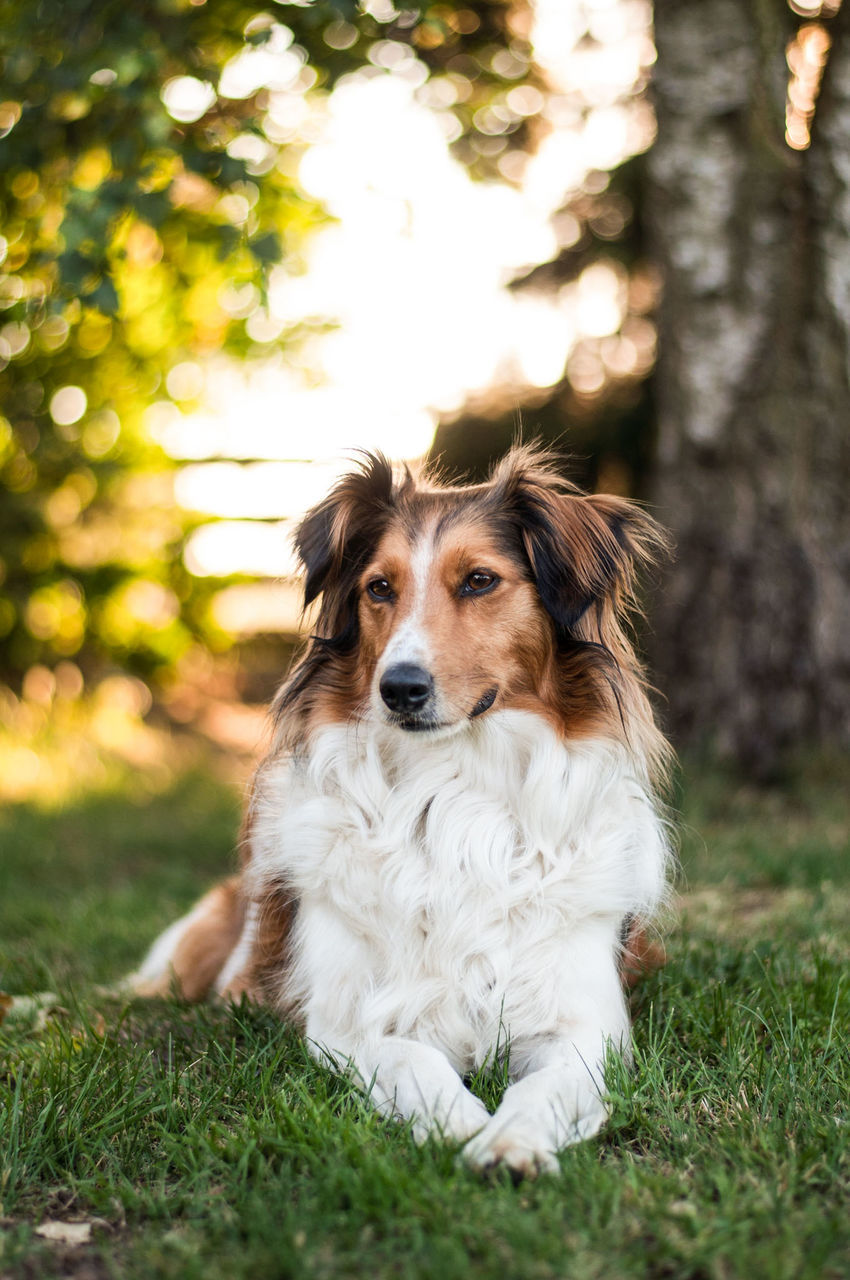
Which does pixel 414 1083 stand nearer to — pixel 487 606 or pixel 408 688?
pixel 408 688

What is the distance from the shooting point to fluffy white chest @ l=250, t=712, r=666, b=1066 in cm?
272

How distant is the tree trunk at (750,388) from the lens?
5.49 meters

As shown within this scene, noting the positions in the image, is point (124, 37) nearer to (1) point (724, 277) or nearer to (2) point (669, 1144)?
(1) point (724, 277)

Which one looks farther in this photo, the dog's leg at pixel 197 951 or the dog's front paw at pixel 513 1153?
the dog's leg at pixel 197 951

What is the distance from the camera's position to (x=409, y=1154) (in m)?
2.21

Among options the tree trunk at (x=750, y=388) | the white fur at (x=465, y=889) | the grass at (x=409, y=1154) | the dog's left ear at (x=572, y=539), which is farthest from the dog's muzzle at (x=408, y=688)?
the tree trunk at (x=750, y=388)

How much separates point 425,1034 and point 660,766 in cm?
97

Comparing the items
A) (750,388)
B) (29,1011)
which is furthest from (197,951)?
(750,388)

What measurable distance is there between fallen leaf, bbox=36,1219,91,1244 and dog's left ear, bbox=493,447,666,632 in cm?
169

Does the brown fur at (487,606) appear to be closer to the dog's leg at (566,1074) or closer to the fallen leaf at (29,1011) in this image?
the dog's leg at (566,1074)

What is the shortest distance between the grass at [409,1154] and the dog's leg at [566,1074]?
6cm

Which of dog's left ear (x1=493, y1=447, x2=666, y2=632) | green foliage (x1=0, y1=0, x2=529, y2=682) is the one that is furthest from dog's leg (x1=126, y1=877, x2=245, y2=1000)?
green foliage (x1=0, y1=0, x2=529, y2=682)

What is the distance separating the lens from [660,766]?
3.14 m

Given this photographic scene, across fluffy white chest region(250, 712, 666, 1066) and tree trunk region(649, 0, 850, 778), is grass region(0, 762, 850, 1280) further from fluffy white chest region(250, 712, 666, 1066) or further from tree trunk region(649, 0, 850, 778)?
tree trunk region(649, 0, 850, 778)
